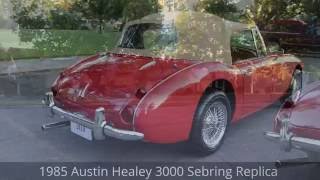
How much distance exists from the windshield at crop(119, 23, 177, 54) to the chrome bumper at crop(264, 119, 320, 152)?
2.84ft

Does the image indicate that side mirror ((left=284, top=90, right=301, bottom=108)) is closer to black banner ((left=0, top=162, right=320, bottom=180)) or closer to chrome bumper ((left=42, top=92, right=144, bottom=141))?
black banner ((left=0, top=162, right=320, bottom=180))

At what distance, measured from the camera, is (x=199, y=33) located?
3.35 m

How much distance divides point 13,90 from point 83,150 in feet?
2.04

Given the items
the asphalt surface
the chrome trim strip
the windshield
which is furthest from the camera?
Answer: the asphalt surface

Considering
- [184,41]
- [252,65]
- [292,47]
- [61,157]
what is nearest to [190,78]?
[184,41]

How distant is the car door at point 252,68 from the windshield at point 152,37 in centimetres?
41

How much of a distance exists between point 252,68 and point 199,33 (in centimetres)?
43

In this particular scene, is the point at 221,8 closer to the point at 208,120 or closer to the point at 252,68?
the point at 252,68

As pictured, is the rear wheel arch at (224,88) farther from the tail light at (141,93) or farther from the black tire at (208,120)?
the tail light at (141,93)

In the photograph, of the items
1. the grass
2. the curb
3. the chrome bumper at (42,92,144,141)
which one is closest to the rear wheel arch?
the chrome bumper at (42,92,144,141)

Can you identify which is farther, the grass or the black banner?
the black banner

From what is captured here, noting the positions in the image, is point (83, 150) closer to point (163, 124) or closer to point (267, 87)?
point (163, 124)

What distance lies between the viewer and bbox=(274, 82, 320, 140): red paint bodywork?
324 centimetres

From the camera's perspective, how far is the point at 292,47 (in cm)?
336
